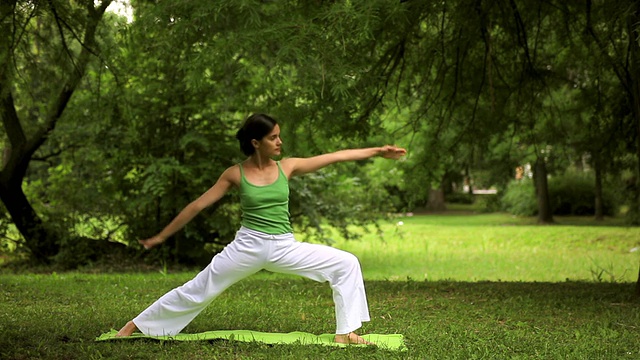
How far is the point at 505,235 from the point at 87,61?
589 inches

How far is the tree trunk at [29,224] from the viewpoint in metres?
14.5

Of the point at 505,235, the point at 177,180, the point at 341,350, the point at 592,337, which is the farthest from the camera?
the point at 505,235

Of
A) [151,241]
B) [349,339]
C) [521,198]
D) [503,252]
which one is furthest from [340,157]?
[521,198]

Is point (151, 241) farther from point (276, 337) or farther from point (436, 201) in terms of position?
point (436, 201)

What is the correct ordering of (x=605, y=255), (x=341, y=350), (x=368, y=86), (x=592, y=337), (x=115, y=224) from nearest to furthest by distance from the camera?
(x=341, y=350) < (x=592, y=337) < (x=368, y=86) < (x=115, y=224) < (x=605, y=255)

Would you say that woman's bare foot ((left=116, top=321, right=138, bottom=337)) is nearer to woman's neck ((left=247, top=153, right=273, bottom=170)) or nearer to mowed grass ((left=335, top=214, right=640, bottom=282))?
woman's neck ((left=247, top=153, right=273, bottom=170))

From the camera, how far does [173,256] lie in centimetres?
1514

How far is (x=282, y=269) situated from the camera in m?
5.75

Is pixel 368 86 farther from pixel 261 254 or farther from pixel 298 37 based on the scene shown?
pixel 261 254

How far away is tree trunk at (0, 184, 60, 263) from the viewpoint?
14.5m

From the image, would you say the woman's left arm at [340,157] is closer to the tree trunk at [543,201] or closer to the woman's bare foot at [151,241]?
the woman's bare foot at [151,241]

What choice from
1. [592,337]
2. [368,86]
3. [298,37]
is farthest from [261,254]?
[368,86]

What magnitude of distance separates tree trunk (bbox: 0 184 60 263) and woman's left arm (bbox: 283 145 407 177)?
1005 centimetres

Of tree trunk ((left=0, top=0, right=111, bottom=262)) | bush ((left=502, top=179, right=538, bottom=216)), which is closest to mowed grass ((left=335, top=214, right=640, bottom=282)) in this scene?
bush ((left=502, top=179, right=538, bottom=216))
